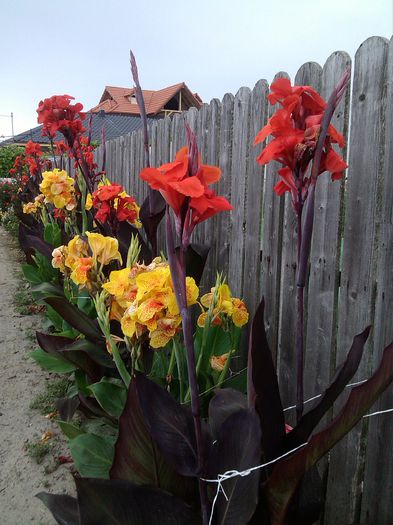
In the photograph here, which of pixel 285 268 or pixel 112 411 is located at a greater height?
pixel 285 268

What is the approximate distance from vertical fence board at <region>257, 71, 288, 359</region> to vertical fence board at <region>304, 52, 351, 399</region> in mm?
284

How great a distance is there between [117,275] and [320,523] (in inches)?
52.6

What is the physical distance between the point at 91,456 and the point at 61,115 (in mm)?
2002

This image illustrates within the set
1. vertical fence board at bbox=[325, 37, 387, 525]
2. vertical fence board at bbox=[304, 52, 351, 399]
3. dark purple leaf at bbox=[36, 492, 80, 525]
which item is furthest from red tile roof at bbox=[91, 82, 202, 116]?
dark purple leaf at bbox=[36, 492, 80, 525]

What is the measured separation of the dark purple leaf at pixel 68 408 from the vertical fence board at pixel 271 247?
1.04m

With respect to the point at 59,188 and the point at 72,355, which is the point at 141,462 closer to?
the point at 72,355

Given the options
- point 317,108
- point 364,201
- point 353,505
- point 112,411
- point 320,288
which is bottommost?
point 353,505

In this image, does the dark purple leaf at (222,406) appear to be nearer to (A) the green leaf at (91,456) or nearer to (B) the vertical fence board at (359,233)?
(A) the green leaf at (91,456)

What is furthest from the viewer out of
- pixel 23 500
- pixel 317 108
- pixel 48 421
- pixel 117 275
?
pixel 48 421

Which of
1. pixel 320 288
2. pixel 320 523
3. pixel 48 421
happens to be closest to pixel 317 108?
pixel 320 288

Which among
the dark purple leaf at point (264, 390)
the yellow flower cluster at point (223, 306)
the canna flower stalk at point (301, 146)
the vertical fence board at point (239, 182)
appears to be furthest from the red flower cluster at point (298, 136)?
the vertical fence board at point (239, 182)

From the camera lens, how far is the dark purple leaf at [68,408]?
235cm

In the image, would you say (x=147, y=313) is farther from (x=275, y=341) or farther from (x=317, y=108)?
(x=275, y=341)

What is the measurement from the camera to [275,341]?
224cm
